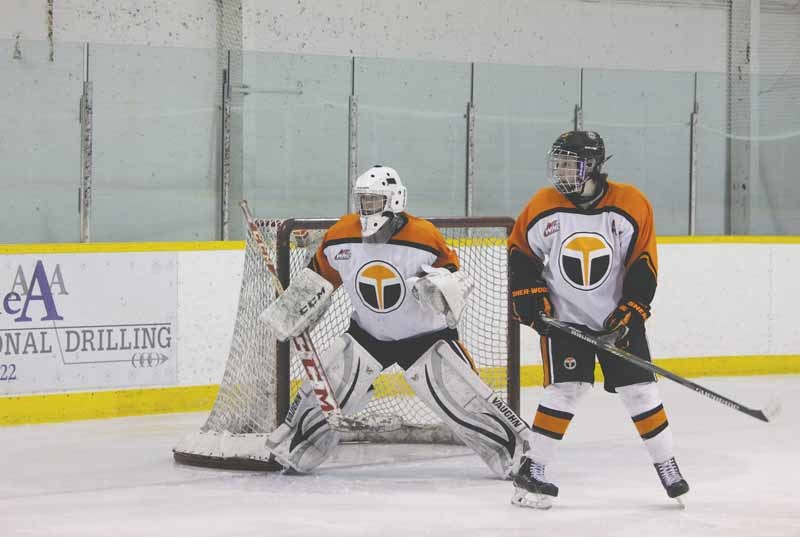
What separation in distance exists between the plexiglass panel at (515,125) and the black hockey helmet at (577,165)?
3.61 metres

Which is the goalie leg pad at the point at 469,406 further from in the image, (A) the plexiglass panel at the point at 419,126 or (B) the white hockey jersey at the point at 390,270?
(A) the plexiglass panel at the point at 419,126

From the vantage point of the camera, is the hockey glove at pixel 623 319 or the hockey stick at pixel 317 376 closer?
the hockey glove at pixel 623 319

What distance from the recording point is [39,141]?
689 centimetres

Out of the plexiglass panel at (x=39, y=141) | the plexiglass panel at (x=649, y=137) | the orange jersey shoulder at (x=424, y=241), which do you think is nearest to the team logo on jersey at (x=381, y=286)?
the orange jersey shoulder at (x=424, y=241)

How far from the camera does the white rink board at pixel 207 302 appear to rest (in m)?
6.45

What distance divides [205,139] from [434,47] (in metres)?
2.44

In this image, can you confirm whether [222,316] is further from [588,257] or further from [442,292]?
[588,257]

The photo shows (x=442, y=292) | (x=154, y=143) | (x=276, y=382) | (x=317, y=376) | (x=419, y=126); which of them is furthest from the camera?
(x=419, y=126)

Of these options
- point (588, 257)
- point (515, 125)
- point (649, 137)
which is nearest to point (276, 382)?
point (588, 257)

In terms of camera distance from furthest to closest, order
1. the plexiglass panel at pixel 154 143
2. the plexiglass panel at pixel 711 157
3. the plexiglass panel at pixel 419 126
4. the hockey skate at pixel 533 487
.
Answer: the plexiglass panel at pixel 711 157
the plexiglass panel at pixel 419 126
the plexiglass panel at pixel 154 143
the hockey skate at pixel 533 487

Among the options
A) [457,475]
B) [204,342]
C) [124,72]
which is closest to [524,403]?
[204,342]

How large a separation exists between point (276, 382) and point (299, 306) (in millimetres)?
497

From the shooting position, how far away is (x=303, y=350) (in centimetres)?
503

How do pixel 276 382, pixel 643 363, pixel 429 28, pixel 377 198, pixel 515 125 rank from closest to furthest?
pixel 643 363
pixel 377 198
pixel 276 382
pixel 515 125
pixel 429 28
